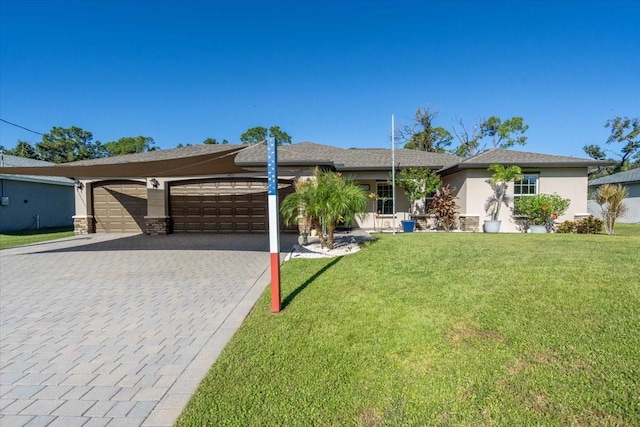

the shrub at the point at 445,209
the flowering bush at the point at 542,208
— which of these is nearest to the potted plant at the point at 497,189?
the flowering bush at the point at 542,208

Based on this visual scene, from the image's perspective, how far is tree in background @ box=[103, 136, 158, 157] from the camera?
144ft

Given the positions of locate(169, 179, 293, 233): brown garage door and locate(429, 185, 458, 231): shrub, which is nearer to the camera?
locate(429, 185, 458, 231): shrub

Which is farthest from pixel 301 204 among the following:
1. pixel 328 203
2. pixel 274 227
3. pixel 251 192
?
pixel 251 192

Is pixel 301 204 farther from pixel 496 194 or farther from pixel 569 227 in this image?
pixel 569 227

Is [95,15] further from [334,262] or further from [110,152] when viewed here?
[110,152]

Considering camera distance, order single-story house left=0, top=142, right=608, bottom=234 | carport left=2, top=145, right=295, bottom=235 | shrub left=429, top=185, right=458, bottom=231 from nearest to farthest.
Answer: single-story house left=0, top=142, right=608, bottom=234 → shrub left=429, top=185, right=458, bottom=231 → carport left=2, top=145, right=295, bottom=235

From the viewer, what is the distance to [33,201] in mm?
18141

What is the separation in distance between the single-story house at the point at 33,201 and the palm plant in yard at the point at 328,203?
14916mm

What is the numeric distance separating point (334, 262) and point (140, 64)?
44.7ft

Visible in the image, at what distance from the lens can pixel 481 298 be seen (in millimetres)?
4398

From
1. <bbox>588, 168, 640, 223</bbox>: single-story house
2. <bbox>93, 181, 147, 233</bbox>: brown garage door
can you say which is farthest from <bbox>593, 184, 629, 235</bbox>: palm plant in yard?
<bbox>93, 181, 147, 233</bbox>: brown garage door

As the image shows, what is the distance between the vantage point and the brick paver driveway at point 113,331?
2510 millimetres

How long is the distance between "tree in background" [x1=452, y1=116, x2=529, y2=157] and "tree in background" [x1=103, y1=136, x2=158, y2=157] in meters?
42.0

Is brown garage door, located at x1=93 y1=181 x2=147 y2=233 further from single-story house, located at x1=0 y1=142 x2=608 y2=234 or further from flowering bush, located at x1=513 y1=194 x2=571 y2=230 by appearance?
flowering bush, located at x1=513 y1=194 x2=571 y2=230
